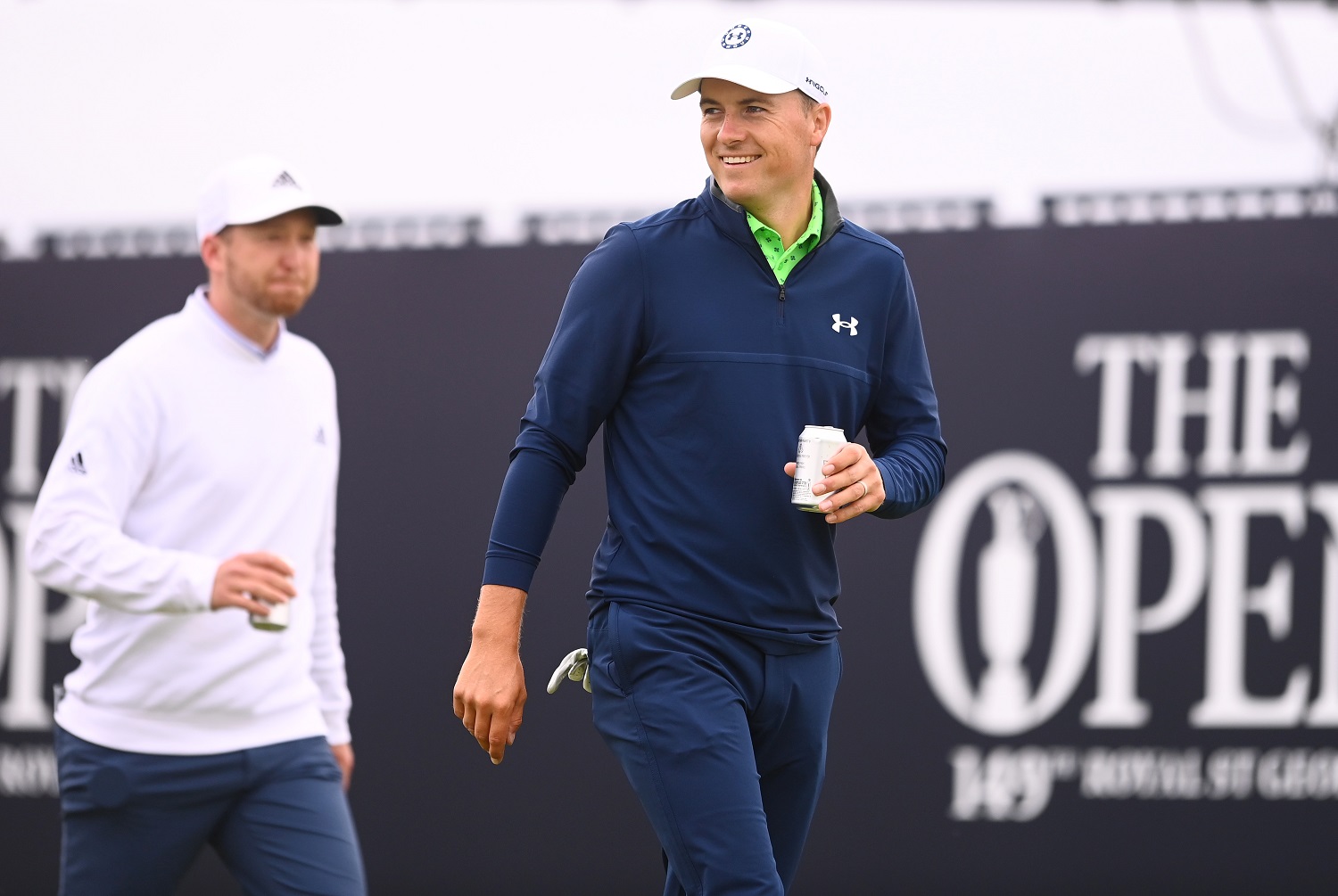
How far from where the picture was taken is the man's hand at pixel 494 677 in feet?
8.30

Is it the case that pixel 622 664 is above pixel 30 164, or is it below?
below

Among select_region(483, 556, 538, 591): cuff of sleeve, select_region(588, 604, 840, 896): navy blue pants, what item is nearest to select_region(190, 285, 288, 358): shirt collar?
select_region(483, 556, 538, 591): cuff of sleeve

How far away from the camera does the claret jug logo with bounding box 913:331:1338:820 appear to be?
481 cm

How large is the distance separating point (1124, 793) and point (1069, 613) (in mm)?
590

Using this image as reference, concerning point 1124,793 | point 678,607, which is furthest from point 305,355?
point 1124,793

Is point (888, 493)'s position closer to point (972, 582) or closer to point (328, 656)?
point (328, 656)

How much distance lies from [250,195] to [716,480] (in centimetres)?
134

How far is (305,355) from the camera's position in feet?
11.3

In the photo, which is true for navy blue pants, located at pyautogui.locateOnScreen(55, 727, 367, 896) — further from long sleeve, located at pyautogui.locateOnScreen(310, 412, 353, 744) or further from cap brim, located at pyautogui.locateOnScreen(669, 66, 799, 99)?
cap brim, located at pyautogui.locateOnScreen(669, 66, 799, 99)

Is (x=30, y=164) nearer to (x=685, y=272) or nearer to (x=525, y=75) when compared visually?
(x=525, y=75)

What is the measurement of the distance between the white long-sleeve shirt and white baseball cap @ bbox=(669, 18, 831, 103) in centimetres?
118

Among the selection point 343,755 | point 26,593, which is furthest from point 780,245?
point 26,593

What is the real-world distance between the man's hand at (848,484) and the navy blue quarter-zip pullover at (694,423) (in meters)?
0.10

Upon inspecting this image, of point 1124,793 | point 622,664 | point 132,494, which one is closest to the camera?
point 622,664
